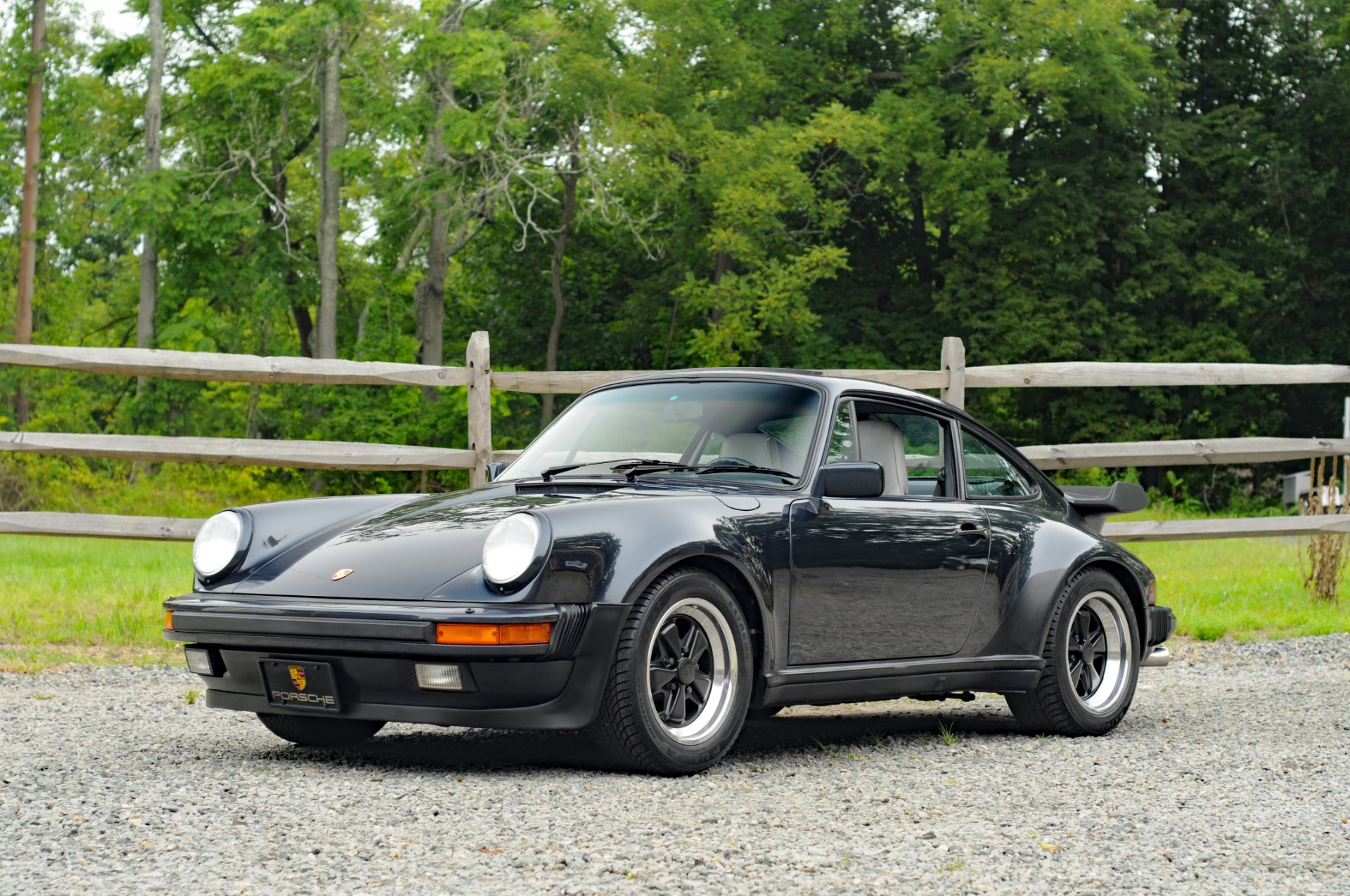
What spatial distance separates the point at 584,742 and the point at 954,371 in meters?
5.46

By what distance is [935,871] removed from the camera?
404cm

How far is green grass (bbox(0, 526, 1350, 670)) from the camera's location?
31.6ft

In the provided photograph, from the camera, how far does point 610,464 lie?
20.6ft

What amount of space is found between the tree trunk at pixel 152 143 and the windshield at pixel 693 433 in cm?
2945

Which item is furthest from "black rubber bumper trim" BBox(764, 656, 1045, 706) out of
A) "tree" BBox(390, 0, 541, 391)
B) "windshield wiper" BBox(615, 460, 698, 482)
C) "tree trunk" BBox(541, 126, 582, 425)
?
"tree trunk" BBox(541, 126, 582, 425)

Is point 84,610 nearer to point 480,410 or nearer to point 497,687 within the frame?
point 480,410

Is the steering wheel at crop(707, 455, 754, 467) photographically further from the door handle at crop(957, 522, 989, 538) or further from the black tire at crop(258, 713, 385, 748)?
the black tire at crop(258, 713, 385, 748)

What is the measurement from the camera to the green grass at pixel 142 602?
9641 mm

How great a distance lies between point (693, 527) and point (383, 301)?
34335 millimetres

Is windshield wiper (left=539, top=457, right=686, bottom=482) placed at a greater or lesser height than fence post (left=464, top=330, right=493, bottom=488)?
lesser

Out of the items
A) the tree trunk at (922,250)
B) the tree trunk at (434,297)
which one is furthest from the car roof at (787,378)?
the tree trunk at (922,250)

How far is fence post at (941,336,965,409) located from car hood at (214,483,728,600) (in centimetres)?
540

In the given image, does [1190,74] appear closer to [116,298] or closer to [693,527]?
[116,298]

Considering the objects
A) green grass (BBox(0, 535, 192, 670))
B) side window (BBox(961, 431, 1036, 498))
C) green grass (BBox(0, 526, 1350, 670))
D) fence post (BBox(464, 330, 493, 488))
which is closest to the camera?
side window (BBox(961, 431, 1036, 498))
